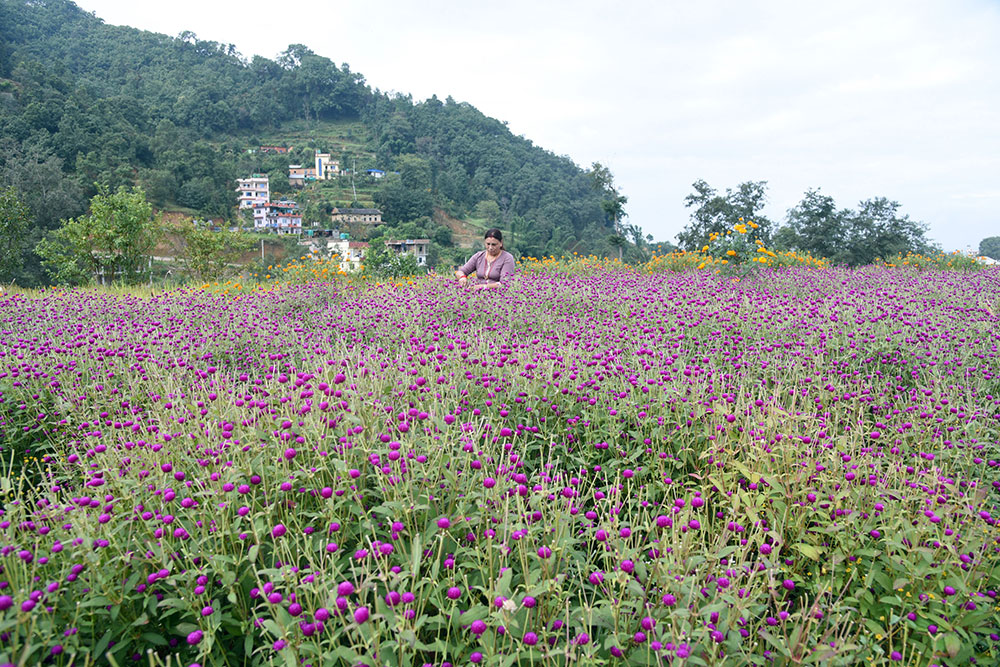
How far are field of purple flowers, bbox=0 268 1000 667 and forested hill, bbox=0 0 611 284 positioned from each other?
2042 inches

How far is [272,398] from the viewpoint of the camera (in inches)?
110

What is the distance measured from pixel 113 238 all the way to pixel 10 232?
1521 cm

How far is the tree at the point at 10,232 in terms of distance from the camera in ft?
88.5

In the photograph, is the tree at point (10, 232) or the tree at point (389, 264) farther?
the tree at point (10, 232)

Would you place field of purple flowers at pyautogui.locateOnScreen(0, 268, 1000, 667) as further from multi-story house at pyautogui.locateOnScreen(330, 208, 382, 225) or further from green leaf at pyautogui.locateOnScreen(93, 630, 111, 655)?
multi-story house at pyautogui.locateOnScreen(330, 208, 382, 225)

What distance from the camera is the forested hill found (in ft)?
189

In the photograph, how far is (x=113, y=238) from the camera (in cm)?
1853

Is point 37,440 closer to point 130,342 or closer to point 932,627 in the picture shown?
point 130,342

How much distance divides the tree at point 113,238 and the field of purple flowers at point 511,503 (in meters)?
16.7

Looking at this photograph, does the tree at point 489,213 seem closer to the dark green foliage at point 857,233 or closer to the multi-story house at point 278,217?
the multi-story house at point 278,217

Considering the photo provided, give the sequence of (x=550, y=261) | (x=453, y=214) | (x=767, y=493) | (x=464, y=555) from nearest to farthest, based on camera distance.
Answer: (x=464, y=555)
(x=767, y=493)
(x=550, y=261)
(x=453, y=214)

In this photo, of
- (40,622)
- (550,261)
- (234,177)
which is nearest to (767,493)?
(40,622)

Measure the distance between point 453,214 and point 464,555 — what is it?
3607 inches

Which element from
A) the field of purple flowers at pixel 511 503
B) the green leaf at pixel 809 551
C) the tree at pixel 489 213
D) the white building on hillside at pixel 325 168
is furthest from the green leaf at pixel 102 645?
the white building on hillside at pixel 325 168
